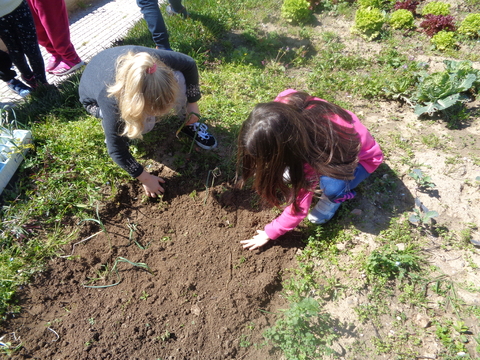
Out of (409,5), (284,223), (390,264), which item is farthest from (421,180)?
(409,5)

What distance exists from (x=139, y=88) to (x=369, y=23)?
3.54 m

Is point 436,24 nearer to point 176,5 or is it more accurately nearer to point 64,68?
point 176,5

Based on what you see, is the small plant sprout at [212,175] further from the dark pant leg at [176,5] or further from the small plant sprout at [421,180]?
the dark pant leg at [176,5]

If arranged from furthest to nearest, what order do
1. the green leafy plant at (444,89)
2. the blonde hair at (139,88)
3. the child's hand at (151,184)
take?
the green leafy plant at (444,89), the child's hand at (151,184), the blonde hair at (139,88)

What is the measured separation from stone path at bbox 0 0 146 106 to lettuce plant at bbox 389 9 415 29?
12.0 feet

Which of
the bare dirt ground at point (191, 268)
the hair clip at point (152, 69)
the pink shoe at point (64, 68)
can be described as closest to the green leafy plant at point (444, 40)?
the bare dirt ground at point (191, 268)

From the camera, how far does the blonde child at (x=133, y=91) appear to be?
188cm

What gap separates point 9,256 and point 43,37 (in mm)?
2900

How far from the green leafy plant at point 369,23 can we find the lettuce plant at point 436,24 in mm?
558

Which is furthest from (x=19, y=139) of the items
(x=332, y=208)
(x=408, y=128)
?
(x=408, y=128)

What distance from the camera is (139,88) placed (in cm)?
186

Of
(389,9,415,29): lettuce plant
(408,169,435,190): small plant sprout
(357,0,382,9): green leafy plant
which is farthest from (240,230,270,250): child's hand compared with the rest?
(357,0,382,9): green leafy plant

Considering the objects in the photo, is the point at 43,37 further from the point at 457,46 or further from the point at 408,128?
the point at 457,46

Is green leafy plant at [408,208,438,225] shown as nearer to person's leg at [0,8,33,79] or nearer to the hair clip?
the hair clip
